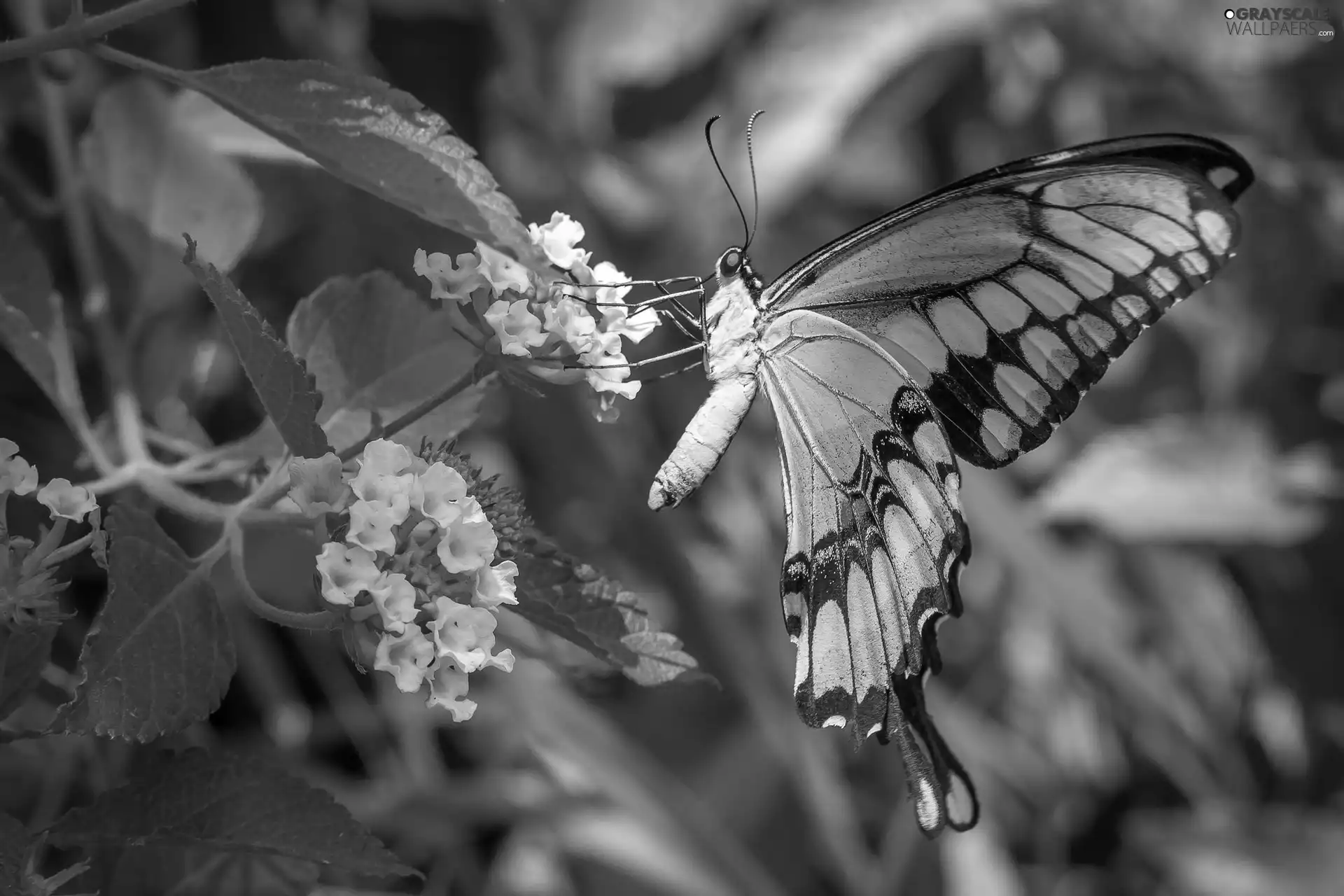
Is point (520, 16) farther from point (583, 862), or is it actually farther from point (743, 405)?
point (583, 862)

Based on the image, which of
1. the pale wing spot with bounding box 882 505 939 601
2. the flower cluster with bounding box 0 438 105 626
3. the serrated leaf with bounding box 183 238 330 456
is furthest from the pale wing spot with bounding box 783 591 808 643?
the flower cluster with bounding box 0 438 105 626

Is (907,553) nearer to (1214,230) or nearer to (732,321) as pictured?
(732,321)

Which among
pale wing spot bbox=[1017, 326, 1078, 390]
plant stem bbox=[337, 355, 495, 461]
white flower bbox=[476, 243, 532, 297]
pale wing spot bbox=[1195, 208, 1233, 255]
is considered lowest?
plant stem bbox=[337, 355, 495, 461]

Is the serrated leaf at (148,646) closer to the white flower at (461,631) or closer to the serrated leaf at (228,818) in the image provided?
the serrated leaf at (228,818)

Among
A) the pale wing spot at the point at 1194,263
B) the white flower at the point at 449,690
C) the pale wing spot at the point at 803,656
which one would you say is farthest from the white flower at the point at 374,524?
the pale wing spot at the point at 1194,263

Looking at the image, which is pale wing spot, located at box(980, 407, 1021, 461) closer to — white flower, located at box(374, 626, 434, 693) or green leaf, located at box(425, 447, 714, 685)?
green leaf, located at box(425, 447, 714, 685)

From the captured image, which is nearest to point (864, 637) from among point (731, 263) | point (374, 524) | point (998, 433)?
point (998, 433)
